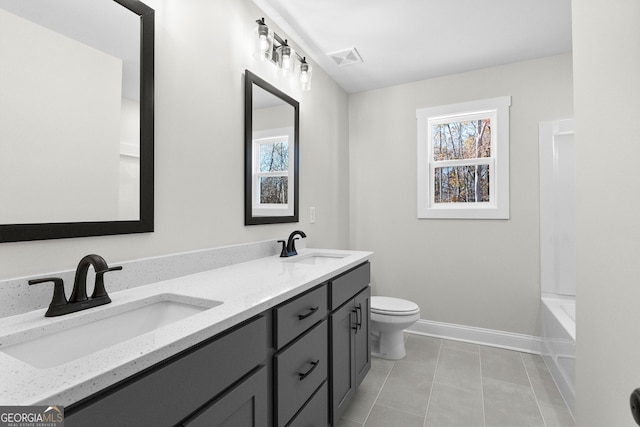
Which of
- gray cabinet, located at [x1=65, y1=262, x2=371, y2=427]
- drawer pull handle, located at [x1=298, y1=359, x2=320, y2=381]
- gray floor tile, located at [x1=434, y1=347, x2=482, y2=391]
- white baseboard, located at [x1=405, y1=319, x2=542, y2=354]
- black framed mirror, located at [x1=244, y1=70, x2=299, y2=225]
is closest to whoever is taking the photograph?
gray cabinet, located at [x1=65, y1=262, x2=371, y2=427]

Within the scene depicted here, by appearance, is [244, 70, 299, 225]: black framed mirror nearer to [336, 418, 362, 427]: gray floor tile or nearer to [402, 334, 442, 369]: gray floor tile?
[336, 418, 362, 427]: gray floor tile

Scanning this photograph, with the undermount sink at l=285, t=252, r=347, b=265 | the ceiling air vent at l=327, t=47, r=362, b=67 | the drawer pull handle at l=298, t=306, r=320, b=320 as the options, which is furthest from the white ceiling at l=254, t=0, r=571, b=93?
the drawer pull handle at l=298, t=306, r=320, b=320

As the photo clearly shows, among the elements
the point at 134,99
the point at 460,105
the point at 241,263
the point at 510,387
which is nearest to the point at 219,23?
the point at 134,99

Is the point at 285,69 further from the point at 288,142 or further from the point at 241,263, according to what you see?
the point at 241,263

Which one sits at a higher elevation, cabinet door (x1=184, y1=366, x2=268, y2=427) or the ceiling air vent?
the ceiling air vent

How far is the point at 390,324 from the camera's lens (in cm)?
234

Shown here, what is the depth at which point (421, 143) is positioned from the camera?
2.95m

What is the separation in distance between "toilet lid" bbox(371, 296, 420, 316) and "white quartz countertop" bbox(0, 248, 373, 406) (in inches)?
40.1

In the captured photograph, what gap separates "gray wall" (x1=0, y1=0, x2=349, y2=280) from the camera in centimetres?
110

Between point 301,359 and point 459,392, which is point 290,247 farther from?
point 459,392

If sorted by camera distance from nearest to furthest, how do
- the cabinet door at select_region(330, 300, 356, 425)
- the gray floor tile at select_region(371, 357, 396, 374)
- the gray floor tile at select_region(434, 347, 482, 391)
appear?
the cabinet door at select_region(330, 300, 356, 425), the gray floor tile at select_region(434, 347, 482, 391), the gray floor tile at select_region(371, 357, 396, 374)

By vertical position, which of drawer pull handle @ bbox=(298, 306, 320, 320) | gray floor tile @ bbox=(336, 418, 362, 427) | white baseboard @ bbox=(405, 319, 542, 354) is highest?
drawer pull handle @ bbox=(298, 306, 320, 320)

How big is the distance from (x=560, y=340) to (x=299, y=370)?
1886mm

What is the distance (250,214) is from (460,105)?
2.21m
